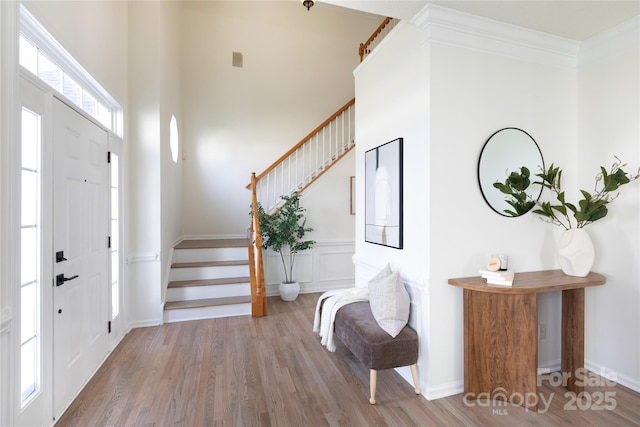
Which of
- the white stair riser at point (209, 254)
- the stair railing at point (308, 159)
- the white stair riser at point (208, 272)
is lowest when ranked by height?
the white stair riser at point (208, 272)

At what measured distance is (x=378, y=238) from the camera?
292 cm

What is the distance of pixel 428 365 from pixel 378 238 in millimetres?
1127

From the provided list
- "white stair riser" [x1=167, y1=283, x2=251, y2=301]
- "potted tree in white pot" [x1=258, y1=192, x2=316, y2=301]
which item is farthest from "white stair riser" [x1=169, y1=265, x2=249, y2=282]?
"potted tree in white pot" [x1=258, y1=192, x2=316, y2=301]

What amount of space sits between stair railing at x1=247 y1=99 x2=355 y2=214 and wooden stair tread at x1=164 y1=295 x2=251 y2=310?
5.61 ft

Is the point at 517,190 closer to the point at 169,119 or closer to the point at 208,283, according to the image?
the point at 208,283

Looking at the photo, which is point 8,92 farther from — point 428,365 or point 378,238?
point 428,365

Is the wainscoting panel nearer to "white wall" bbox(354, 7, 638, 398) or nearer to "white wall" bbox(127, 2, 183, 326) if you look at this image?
Result: "white wall" bbox(127, 2, 183, 326)

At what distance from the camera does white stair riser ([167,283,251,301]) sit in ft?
13.4

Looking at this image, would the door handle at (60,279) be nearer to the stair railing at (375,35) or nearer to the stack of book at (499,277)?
the stack of book at (499,277)

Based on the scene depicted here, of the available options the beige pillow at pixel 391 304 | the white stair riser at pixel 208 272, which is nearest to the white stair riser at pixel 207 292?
the white stair riser at pixel 208 272

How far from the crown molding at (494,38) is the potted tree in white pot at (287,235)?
122 inches

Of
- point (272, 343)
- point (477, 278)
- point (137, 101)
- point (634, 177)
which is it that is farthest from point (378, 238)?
point (137, 101)

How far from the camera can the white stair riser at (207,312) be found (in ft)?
12.5

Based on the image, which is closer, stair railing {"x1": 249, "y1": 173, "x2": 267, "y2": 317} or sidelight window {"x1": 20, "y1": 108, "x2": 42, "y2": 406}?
sidelight window {"x1": 20, "y1": 108, "x2": 42, "y2": 406}
